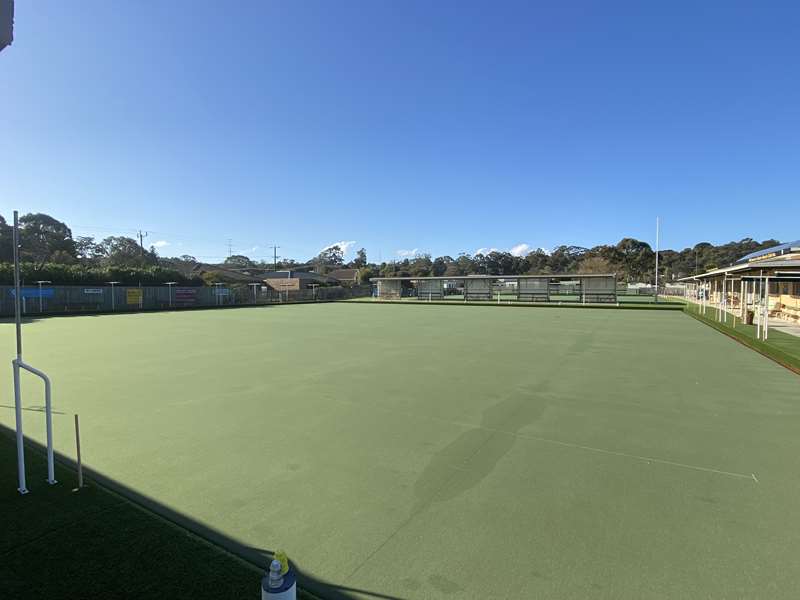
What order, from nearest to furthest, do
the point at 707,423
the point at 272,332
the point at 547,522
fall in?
1. the point at 547,522
2. the point at 707,423
3. the point at 272,332

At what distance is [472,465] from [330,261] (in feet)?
448

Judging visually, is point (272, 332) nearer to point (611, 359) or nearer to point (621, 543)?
point (611, 359)

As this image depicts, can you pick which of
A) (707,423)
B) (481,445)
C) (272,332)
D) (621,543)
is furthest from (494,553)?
(272,332)

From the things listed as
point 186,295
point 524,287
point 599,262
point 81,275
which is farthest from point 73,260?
point 599,262

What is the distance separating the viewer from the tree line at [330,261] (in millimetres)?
37878

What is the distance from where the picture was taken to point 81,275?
3534cm

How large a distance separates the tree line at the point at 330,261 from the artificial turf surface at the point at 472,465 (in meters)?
13.5

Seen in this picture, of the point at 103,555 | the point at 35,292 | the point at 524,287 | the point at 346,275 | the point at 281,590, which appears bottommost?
the point at 103,555

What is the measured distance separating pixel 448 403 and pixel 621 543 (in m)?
3.62

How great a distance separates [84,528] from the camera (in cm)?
298

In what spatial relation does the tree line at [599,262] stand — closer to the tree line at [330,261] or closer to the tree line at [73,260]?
the tree line at [330,261]

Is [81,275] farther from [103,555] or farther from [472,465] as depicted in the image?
[472,465]

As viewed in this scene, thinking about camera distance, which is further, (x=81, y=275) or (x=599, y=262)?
(x=599, y=262)

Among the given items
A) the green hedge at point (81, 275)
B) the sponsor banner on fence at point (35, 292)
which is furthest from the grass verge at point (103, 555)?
the green hedge at point (81, 275)
